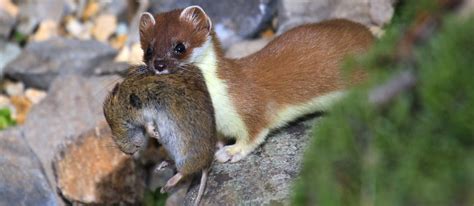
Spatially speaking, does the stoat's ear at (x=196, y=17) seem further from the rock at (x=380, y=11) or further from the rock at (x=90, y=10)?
the rock at (x=90, y=10)

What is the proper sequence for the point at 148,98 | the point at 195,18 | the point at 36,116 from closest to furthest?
the point at 148,98 → the point at 195,18 → the point at 36,116

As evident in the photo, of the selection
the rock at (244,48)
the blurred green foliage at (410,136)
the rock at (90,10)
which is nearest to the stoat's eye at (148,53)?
the rock at (244,48)

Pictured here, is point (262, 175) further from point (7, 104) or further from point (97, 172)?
point (7, 104)

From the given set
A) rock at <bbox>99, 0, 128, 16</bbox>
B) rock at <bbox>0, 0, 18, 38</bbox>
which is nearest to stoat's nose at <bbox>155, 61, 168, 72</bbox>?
rock at <bbox>99, 0, 128, 16</bbox>

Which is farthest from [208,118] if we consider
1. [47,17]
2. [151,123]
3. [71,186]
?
[47,17]

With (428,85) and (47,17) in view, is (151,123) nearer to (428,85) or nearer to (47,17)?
(428,85)

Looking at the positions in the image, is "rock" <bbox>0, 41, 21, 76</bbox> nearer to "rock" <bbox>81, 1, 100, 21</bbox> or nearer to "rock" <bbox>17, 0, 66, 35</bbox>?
"rock" <bbox>17, 0, 66, 35</bbox>

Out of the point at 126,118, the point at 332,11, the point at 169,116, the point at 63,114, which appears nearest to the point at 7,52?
the point at 63,114

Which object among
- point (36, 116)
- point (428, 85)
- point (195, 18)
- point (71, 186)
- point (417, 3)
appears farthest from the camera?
point (36, 116)
